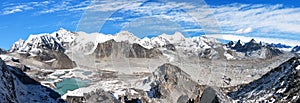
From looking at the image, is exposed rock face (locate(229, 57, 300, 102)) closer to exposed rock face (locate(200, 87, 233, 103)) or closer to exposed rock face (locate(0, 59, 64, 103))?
exposed rock face (locate(200, 87, 233, 103))

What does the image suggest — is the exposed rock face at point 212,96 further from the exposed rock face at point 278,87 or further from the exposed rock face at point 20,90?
the exposed rock face at point 20,90

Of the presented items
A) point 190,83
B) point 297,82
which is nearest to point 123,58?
point 190,83

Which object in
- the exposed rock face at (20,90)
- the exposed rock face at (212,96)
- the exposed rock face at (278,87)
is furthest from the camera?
the exposed rock face at (20,90)

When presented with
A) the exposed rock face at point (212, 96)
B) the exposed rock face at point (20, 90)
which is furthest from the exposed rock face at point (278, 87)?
the exposed rock face at point (20, 90)

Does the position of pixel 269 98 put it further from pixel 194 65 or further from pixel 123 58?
pixel 123 58

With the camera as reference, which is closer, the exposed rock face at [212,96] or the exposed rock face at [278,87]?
the exposed rock face at [212,96]

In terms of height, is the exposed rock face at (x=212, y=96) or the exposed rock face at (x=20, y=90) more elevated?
the exposed rock face at (x=212, y=96)

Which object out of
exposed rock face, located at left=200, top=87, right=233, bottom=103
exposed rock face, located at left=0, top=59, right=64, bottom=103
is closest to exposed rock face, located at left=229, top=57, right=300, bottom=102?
exposed rock face, located at left=200, top=87, right=233, bottom=103

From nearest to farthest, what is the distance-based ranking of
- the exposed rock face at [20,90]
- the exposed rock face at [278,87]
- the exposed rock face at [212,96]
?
the exposed rock face at [212,96] → the exposed rock face at [278,87] → the exposed rock face at [20,90]
